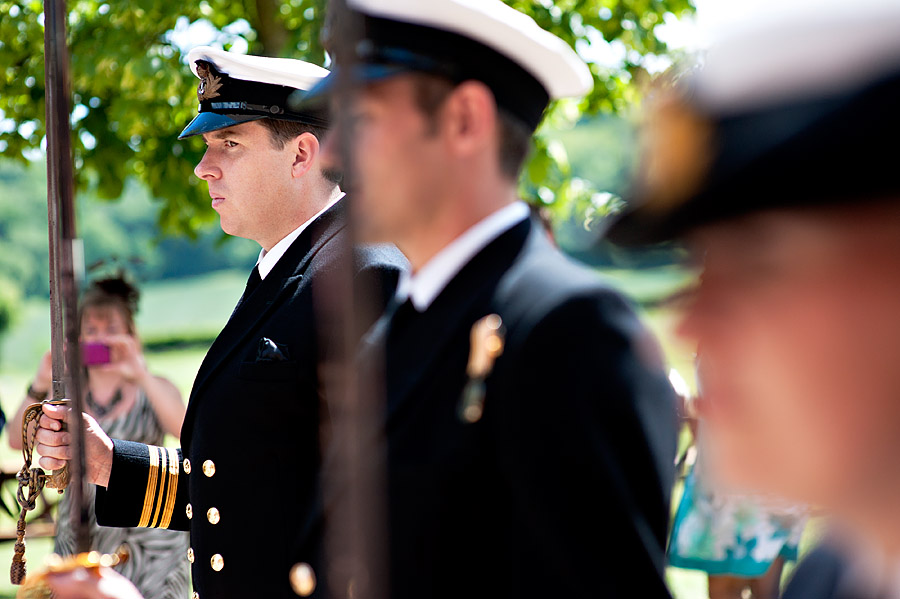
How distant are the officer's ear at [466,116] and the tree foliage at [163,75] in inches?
151

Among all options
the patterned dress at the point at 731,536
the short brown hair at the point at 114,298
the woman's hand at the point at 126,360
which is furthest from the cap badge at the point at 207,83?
the patterned dress at the point at 731,536

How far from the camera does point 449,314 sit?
153 centimetres

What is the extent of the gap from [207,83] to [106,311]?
Result: 229 cm

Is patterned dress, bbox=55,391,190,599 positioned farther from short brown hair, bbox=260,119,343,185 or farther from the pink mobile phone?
short brown hair, bbox=260,119,343,185

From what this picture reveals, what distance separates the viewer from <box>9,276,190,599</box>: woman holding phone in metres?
4.36

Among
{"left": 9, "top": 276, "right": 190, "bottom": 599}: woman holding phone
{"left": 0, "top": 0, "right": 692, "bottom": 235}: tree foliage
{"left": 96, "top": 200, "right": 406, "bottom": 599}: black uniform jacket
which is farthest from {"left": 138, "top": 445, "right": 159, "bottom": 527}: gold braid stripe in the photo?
{"left": 0, "top": 0, "right": 692, "bottom": 235}: tree foliage

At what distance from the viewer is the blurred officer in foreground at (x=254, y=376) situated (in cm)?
214

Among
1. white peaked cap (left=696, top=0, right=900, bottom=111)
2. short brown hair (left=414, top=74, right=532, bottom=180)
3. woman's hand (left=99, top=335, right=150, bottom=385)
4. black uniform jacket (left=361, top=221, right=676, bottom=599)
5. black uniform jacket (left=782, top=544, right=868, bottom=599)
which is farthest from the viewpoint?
woman's hand (left=99, top=335, right=150, bottom=385)

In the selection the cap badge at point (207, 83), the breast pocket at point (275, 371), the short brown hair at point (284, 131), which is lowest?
the breast pocket at point (275, 371)

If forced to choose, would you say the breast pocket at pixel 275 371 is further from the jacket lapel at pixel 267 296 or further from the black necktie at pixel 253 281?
the black necktie at pixel 253 281

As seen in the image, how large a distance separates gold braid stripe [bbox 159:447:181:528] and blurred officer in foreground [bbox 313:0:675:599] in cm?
118

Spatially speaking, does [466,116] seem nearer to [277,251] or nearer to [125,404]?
[277,251]

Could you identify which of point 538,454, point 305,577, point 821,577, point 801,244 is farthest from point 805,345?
point 305,577

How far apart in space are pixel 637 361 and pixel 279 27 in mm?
4613
